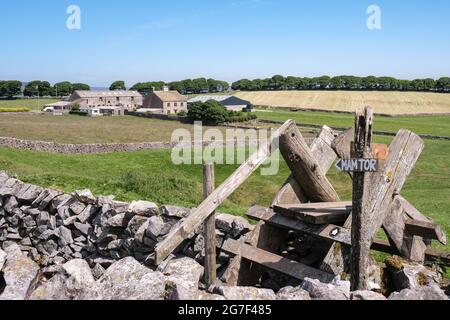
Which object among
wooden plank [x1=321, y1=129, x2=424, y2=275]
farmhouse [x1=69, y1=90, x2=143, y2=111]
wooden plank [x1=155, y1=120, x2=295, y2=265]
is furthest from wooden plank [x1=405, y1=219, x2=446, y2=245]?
farmhouse [x1=69, y1=90, x2=143, y2=111]

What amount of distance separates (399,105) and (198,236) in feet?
316

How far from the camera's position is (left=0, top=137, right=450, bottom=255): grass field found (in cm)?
1370

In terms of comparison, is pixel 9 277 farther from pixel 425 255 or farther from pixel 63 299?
pixel 425 255

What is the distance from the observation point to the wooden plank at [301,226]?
19.7 feet

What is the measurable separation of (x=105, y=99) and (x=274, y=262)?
106 metres

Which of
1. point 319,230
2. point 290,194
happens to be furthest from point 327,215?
point 290,194

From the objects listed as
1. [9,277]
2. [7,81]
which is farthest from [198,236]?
[7,81]

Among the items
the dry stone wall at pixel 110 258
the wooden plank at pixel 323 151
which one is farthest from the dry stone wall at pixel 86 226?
the wooden plank at pixel 323 151

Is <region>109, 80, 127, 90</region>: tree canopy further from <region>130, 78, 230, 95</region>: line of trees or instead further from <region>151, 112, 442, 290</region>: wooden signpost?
<region>151, 112, 442, 290</region>: wooden signpost

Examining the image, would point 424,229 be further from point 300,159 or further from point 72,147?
point 72,147

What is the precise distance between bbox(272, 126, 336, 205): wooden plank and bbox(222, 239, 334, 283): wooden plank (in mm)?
991

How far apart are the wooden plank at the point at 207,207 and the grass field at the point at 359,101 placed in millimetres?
82474

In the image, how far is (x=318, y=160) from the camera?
24.0ft

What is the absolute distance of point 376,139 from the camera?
4631cm
